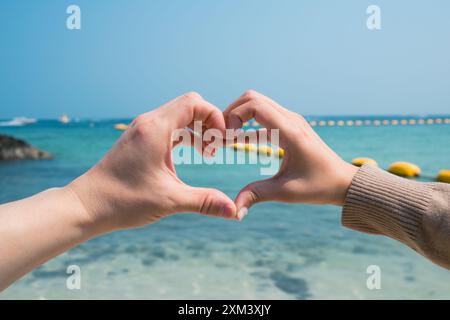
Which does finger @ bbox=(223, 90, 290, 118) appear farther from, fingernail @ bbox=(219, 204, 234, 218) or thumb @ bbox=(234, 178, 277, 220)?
fingernail @ bbox=(219, 204, 234, 218)

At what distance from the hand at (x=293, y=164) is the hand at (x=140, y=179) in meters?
0.17

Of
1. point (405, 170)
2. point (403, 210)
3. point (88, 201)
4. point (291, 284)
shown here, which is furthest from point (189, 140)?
point (405, 170)

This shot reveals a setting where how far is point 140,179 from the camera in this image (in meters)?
1.06

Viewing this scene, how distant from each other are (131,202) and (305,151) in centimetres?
49

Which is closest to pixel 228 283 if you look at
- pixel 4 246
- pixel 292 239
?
pixel 292 239

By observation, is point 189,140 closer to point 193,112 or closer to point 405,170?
point 193,112

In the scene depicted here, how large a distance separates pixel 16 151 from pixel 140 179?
11.5 m

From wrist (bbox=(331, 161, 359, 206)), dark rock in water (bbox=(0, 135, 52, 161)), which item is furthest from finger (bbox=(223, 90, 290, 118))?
dark rock in water (bbox=(0, 135, 52, 161))

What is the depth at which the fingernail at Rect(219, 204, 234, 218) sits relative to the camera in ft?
3.74

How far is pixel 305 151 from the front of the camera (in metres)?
1.17

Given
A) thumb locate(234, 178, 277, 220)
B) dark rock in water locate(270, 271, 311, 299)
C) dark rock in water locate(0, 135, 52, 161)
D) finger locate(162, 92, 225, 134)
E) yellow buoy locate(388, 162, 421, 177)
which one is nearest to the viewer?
finger locate(162, 92, 225, 134)

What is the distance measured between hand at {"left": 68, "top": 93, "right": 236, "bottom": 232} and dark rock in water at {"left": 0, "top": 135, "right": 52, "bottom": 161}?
11.1 m

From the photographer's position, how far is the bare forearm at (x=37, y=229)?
3.16ft

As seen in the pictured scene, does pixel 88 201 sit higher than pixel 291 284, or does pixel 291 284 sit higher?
pixel 88 201
